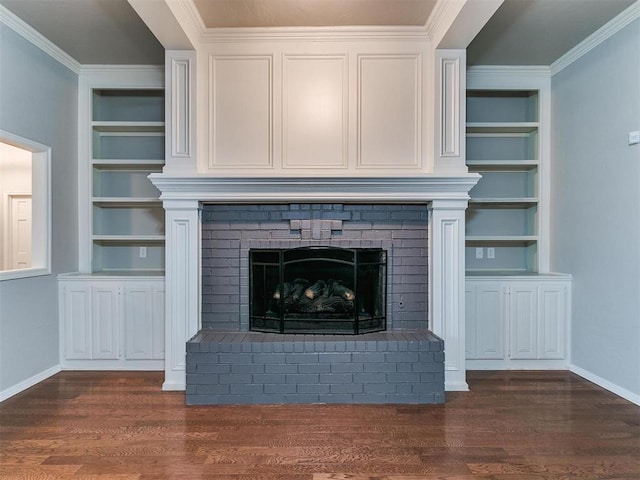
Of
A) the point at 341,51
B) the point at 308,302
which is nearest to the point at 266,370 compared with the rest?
the point at 308,302

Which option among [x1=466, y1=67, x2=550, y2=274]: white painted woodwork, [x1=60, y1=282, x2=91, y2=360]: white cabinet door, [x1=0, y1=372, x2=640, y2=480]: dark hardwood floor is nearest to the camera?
[x1=0, y1=372, x2=640, y2=480]: dark hardwood floor

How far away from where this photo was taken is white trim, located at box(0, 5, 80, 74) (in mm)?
2744

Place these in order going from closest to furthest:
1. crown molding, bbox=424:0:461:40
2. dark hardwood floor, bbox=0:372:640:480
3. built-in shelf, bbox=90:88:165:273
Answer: dark hardwood floor, bbox=0:372:640:480 < crown molding, bbox=424:0:461:40 < built-in shelf, bbox=90:88:165:273

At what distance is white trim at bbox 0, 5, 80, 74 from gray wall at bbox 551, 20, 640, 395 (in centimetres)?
414

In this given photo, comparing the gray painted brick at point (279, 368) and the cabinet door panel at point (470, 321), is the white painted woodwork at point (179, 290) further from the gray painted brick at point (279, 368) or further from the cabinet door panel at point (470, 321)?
the cabinet door panel at point (470, 321)

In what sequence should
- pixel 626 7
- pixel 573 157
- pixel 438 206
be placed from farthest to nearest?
1. pixel 573 157
2. pixel 438 206
3. pixel 626 7

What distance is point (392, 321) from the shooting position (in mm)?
3104

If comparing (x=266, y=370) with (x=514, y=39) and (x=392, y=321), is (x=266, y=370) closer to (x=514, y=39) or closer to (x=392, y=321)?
(x=392, y=321)

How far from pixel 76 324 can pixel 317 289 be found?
2.01 m

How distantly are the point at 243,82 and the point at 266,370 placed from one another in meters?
2.06

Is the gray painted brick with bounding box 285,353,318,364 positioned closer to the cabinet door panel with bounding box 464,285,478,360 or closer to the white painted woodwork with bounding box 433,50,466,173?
the cabinet door panel with bounding box 464,285,478,360

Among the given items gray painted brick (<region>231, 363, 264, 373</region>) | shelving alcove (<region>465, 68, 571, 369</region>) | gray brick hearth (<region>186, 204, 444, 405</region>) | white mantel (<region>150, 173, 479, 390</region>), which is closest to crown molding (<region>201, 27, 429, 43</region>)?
shelving alcove (<region>465, 68, 571, 369</region>)

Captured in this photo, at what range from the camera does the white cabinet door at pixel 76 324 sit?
3.32 metres

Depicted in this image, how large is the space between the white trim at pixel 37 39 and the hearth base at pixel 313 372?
2.50 m
